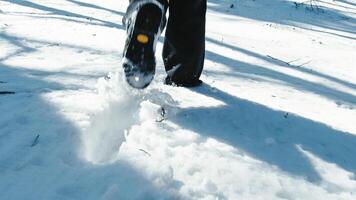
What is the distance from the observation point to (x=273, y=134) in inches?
93.0

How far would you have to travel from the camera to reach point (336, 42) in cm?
565

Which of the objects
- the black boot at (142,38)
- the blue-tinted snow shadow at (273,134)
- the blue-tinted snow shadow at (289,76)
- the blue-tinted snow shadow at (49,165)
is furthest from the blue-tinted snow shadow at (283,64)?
the blue-tinted snow shadow at (49,165)

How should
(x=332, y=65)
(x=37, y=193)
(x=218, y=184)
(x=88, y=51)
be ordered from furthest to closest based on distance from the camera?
(x=332, y=65) → (x=88, y=51) → (x=218, y=184) → (x=37, y=193)

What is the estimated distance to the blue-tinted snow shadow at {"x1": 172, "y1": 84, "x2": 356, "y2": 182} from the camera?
2.11m

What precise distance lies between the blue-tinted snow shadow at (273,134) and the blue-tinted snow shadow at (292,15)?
4.24m

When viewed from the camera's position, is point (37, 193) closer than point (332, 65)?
Yes

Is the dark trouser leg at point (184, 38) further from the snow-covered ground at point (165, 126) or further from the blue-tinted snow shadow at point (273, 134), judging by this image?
the blue-tinted snow shadow at point (273, 134)

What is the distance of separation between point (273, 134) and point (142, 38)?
89 cm

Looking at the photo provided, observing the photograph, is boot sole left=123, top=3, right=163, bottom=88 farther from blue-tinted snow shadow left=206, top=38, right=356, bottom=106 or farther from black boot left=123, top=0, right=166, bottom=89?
blue-tinted snow shadow left=206, top=38, right=356, bottom=106

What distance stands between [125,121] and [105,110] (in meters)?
0.14

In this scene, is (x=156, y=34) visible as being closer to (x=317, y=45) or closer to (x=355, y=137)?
(x=355, y=137)

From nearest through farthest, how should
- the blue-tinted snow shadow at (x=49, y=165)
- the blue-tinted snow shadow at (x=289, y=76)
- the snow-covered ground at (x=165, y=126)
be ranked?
1. the blue-tinted snow shadow at (x=49, y=165)
2. the snow-covered ground at (x=165, y=126)
3. the blue-tinted snow shadow at (x=289, y=76)

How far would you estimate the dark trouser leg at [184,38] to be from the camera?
2.48 meters

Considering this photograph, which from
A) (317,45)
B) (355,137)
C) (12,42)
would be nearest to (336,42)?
(317,45)
